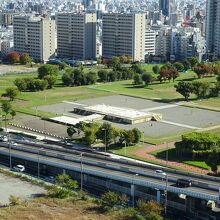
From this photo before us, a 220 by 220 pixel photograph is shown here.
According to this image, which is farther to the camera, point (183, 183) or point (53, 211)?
point (183, 183)

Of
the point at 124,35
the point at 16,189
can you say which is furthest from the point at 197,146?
the point at 124,35

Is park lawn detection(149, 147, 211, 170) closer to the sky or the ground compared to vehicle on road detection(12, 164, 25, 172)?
closer to the sky

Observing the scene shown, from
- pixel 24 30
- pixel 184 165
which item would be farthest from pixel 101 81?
pixel 184 165

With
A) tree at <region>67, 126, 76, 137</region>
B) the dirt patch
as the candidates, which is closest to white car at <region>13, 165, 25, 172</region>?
the dirt patch

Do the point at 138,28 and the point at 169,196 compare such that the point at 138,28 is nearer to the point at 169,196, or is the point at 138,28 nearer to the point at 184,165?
the point at 184,165

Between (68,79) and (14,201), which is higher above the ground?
(68,79)

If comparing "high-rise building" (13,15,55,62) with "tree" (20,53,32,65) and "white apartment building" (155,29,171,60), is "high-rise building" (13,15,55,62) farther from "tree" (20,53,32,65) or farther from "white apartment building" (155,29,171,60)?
"white apartment building" (155,29,171,60)

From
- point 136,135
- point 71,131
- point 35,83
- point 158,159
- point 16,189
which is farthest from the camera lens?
point 35,83

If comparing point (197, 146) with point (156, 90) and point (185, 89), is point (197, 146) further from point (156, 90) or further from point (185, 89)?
point (156, 90)
